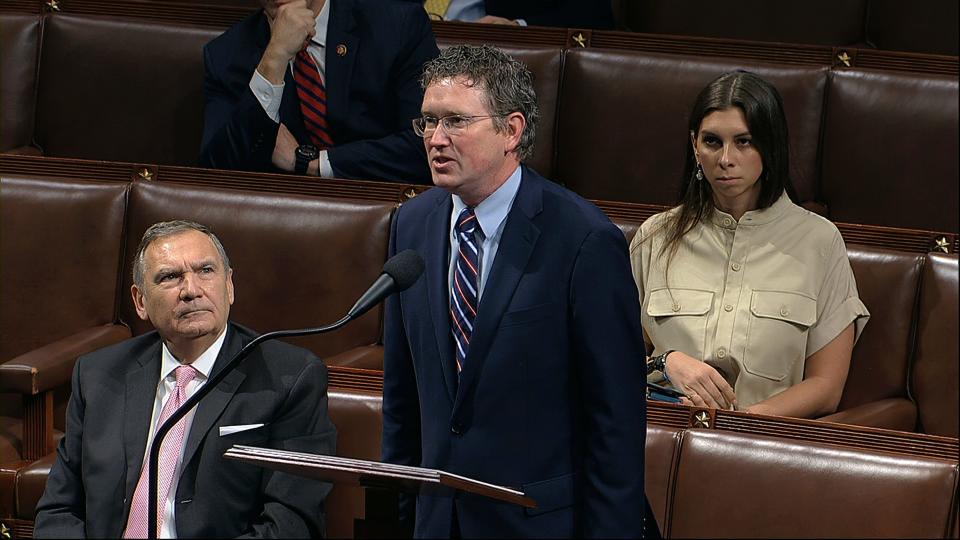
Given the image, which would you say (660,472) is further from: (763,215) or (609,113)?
(609,113)

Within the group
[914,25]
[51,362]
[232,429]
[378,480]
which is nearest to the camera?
[378,480]

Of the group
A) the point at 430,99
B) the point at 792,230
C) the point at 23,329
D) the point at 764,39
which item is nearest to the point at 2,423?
the point at 23,329

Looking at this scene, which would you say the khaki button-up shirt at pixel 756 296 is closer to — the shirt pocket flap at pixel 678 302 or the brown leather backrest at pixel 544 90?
the shirt pocket flap at pixel 678 302

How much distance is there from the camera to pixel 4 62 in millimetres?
1455

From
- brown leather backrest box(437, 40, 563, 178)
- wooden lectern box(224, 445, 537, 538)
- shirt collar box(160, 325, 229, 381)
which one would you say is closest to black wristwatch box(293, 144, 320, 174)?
brown leather backrest box(437, 40, 563, 178)

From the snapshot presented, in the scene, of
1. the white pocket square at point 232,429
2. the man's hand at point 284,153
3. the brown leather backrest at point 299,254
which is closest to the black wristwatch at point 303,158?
the man's hand at point 284,153

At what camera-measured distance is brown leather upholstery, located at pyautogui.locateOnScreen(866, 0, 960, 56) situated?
1541 millimetres

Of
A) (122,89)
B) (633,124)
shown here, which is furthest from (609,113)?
(122,89)

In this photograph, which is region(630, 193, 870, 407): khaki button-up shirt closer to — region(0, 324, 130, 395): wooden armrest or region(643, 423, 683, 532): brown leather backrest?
Answer: region(643, 423, 683, 532): brown leather backrest

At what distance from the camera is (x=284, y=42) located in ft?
4.31

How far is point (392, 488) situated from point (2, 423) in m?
0.65

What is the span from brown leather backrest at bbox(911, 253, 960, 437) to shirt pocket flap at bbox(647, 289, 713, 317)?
0.18 meters

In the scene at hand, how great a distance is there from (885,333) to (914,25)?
0.58 m

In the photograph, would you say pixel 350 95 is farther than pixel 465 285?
Yes
